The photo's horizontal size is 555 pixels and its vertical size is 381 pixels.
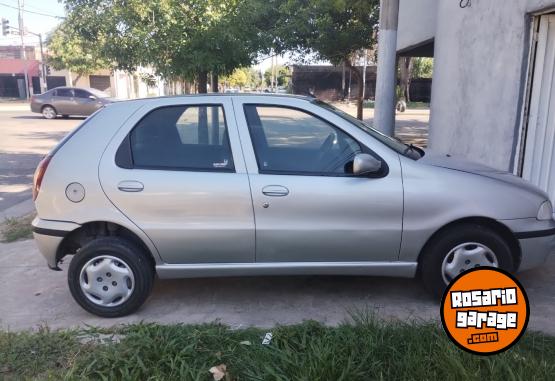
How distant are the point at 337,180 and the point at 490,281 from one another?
2188 mm

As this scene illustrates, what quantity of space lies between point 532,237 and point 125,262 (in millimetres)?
3094

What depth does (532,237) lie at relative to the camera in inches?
151

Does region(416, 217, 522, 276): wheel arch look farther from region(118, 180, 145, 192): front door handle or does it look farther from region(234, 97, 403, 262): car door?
region(118, 180, 145, 192): front door handle

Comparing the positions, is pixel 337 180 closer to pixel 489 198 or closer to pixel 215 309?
pixel 489 198

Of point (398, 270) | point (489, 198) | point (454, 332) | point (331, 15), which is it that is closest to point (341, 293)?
point (398, 270)

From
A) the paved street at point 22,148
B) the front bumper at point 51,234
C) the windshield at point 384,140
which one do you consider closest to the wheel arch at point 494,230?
the windshield at point 384,140

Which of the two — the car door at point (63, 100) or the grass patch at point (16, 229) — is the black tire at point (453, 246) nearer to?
the grass patch at point (16, 229)

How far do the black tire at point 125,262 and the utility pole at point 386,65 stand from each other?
13.5 feet

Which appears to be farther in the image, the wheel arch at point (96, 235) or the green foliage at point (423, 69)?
the green foliage at point (423, 69)

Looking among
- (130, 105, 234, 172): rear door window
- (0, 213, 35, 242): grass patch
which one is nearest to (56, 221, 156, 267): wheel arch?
(130, 105, 234, 172): rear door window

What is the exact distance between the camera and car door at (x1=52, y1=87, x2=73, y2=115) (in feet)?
74.9

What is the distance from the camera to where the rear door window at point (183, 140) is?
3.83 meters

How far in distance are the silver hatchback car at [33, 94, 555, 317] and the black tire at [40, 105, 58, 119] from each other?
70.5 ft

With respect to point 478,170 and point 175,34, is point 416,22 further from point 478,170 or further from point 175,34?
point 478,170
